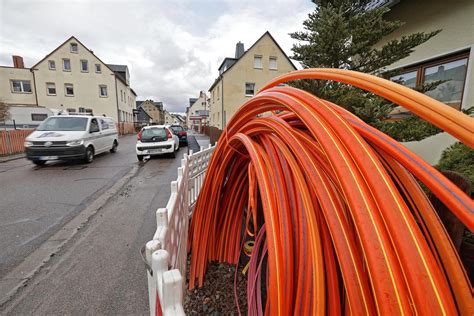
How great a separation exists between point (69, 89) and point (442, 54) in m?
31.6

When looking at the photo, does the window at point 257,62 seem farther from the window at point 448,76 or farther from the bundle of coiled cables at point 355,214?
the bundle of coiled cables at point 355,214

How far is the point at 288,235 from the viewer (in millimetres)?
1236

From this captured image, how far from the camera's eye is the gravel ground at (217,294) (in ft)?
6.73

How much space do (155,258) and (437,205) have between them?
5.46 ft

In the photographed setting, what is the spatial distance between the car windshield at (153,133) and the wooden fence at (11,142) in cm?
661

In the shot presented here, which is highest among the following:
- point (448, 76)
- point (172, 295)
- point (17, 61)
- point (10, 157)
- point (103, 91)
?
point (17, 61)

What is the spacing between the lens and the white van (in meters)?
7.28

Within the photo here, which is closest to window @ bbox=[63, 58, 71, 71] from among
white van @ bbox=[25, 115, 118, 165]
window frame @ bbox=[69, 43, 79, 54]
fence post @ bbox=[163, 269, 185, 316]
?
A: window frame @ bbox=[69, 43, 79, 54]

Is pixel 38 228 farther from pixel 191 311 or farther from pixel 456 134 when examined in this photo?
pixel 456 134

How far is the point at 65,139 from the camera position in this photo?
7.41 metres

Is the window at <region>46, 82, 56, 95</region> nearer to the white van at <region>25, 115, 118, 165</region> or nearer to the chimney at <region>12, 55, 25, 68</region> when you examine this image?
the chimney at <region>12, 55, 25, 68</region>

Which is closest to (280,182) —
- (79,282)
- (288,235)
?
(288,235)

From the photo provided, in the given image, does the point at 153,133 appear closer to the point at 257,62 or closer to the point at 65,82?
the point at 257,62

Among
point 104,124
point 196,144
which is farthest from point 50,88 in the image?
point 196,144
